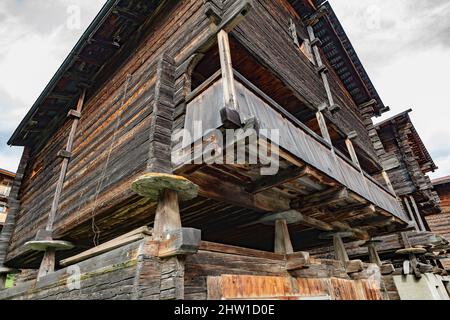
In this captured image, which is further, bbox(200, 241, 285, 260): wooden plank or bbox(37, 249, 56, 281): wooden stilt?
bbox(37, 249, 56, 281): wooden stilt

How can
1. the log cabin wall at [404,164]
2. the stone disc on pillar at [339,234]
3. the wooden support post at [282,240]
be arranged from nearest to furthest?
the wooden support post at [282,240], the stone disc on pillar at [339,234], the log cabin wall at [404,164]

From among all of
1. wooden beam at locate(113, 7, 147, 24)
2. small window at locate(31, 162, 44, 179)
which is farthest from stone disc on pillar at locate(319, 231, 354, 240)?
small window at locate(31, 162, 44, 179)

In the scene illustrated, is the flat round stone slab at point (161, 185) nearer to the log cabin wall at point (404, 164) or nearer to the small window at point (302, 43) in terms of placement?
the small window at point (302, 43)

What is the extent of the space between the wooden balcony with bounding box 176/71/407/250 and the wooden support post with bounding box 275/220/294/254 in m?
0.25

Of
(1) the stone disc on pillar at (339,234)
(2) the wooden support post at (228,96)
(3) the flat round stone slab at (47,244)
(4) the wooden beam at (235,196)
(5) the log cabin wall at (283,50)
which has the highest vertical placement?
(5) the log cabin wall at (283,50)

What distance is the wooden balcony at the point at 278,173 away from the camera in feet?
10.9

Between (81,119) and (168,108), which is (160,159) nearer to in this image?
(168,108)

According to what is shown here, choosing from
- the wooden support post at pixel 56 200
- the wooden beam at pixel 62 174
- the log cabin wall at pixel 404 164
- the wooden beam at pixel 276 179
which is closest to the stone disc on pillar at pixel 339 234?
the wooden beam at pixel 276 179

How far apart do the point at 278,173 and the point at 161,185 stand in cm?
164

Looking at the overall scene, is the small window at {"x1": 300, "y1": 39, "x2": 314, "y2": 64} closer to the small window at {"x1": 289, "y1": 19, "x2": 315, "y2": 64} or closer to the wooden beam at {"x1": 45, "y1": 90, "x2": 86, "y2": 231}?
the small window at {"x1": 289, "y1": 19, "x2": 315, "y2": 64}

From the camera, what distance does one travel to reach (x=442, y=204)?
1761 centimetres

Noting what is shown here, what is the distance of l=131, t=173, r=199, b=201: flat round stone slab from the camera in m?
3.07

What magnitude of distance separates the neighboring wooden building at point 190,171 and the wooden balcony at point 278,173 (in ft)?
0.08
